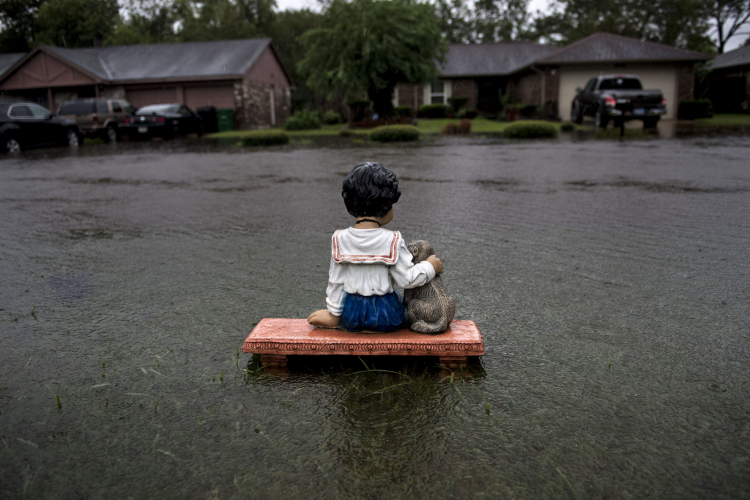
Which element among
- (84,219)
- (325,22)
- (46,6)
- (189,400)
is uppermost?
(46,6)

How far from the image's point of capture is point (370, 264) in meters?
2.68

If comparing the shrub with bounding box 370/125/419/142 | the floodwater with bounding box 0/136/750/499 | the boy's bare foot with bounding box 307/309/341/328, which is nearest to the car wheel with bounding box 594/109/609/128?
the shrub with bounding box 370/125/419/142

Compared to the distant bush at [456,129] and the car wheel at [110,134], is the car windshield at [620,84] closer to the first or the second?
the distant bush at [456,129]

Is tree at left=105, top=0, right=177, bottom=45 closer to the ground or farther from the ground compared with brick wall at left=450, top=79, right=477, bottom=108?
farther from the ground

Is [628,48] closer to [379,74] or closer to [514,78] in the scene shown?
[514,78]

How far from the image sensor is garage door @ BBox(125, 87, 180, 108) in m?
32.5

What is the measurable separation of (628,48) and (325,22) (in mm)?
16190

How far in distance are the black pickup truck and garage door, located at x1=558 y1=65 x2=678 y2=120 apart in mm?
5440

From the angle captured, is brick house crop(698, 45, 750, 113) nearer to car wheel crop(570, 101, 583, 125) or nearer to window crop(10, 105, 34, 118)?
car wheel crop(570, 101, 583, 125)

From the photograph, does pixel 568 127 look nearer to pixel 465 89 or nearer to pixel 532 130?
pixel 532 130

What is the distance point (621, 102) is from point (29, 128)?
20264 mm

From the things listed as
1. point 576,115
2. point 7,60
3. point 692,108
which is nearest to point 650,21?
point 692,108

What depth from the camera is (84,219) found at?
6.45 meters

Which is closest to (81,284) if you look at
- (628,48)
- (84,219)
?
(84,219)
